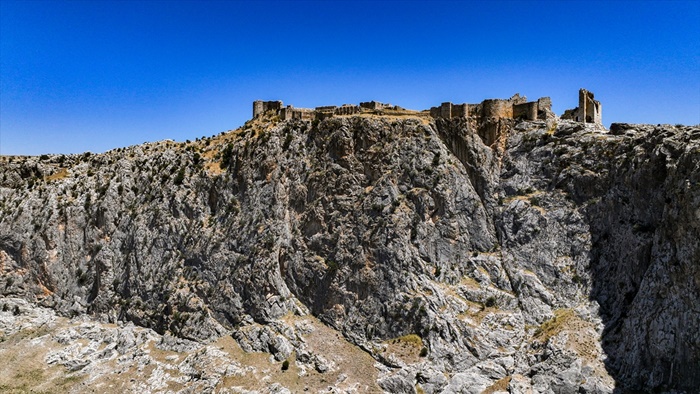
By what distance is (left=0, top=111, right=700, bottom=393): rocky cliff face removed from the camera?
38750 millimetres

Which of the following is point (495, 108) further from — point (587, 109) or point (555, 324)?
point (555, 324)

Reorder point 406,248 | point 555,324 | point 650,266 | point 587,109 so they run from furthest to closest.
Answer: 1. point 587,109
2. point 406,248
3. point 555,324
4. point 650,266

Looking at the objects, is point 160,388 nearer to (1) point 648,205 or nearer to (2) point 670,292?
(2) point 670,292

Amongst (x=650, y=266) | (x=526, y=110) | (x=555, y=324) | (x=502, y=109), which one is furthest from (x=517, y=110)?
(x=555, y=324)

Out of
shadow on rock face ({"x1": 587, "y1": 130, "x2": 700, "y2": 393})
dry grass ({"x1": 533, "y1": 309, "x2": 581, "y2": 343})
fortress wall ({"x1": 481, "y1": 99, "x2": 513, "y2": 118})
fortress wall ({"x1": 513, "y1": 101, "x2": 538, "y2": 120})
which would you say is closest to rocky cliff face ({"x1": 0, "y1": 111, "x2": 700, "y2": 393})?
shadow on rock face ({"x1": 587, "y1": 130, "x2": 700, "y2": 393})

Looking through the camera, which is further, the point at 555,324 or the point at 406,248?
the point at 406,248

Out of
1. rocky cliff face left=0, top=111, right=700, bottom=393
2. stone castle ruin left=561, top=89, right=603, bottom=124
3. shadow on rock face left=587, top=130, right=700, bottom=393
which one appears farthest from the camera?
stone castle ruin left=561, top=89, right=603, bottom=124

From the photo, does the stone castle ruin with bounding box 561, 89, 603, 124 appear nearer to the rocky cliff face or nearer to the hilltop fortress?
the hilltop fortress

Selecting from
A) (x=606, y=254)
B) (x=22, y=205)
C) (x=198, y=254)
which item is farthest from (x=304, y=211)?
(x=22, y=205)

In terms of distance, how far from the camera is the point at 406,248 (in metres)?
48.2

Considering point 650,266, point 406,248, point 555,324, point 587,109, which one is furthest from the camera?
point 587,109

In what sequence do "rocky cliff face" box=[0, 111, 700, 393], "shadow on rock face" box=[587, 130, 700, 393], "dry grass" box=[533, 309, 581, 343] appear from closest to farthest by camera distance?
"shadow on rock face" box=[587, 130, 700, 393] < "rocky cliff face" box=[0, 111, 700, 393] < "dry grass" box=[533, 309, 581, 343]

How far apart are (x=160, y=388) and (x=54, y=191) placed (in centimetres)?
3517

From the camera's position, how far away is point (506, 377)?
39.7 metres
